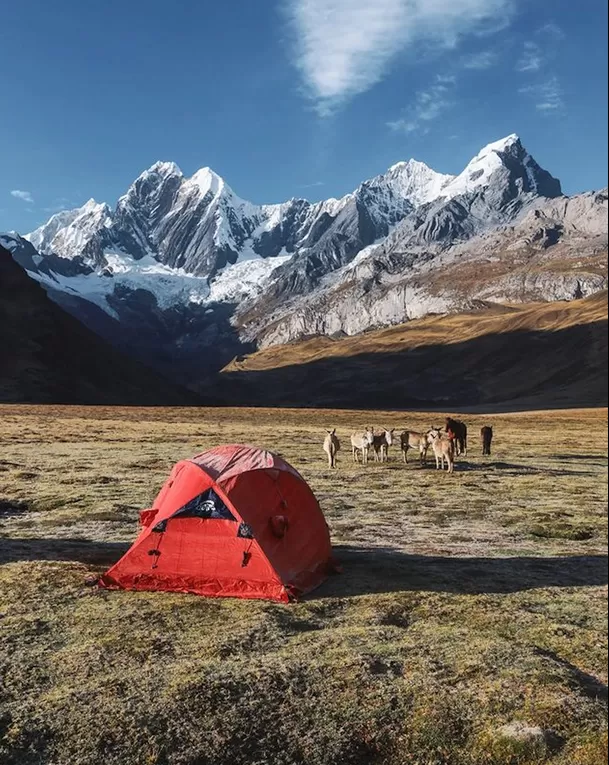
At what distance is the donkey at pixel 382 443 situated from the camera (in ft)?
123

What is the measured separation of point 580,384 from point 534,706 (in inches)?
7194

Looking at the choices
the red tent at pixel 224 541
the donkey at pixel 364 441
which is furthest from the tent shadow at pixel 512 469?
the red tent at pixel 224 541

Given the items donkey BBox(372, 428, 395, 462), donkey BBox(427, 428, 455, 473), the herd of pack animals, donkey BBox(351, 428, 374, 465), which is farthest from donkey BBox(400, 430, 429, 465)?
donkey BBox(351, 428, 374, 465)

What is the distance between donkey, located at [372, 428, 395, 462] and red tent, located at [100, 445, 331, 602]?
22.1 m

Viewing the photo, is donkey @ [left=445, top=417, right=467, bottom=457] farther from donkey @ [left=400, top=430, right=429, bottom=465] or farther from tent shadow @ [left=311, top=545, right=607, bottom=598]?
tent shadow @ [left=311, top=545, right=607, bottom=598]

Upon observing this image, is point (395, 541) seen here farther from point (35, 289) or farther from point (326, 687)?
point (35, 289)

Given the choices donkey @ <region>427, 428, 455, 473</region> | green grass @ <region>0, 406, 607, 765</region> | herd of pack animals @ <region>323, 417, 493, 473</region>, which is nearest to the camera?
green grass @ <region>0, 406, 607, 765</region>

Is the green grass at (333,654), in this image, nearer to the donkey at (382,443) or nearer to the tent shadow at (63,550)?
the tent shadow at (63,550)

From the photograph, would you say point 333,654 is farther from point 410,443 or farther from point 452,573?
point 410,443

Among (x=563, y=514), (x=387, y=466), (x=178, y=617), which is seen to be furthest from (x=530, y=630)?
(x=387, y=466)

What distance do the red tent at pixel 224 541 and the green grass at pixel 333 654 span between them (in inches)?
23.1

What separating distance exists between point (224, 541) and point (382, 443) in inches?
952

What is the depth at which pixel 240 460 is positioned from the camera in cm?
1587

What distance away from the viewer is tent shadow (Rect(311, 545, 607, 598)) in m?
14.5
